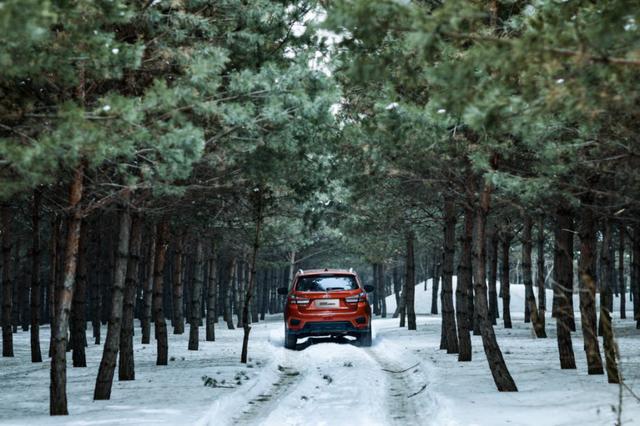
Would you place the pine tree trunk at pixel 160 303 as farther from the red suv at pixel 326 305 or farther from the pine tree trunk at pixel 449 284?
the pine tree trunk at pixel 449 284

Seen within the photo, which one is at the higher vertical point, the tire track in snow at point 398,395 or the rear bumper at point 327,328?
the rear bumper at point 327,328

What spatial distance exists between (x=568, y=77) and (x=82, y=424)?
641 centimetres

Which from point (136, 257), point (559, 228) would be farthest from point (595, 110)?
point (136, 257)

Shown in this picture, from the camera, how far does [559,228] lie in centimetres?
1389

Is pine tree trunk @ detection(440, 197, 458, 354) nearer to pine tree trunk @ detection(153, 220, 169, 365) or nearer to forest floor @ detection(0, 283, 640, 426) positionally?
forest floor @ detection(0, 283, 640, 426)

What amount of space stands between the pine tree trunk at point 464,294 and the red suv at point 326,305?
2.91 meters

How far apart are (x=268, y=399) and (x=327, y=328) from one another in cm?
808

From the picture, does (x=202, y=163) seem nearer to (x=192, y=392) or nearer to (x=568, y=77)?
(x=192, y=392)

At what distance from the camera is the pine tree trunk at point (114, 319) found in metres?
11.2

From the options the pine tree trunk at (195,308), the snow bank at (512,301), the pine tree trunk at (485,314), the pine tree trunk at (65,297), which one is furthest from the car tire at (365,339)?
the snow bank at (512,301)

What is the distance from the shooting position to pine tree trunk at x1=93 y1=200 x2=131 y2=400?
1116cm

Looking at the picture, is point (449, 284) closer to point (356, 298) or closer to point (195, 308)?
point (356, 298)

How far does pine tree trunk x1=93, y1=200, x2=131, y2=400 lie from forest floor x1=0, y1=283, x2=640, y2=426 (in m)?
0.32

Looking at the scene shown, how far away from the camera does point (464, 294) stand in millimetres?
17266
